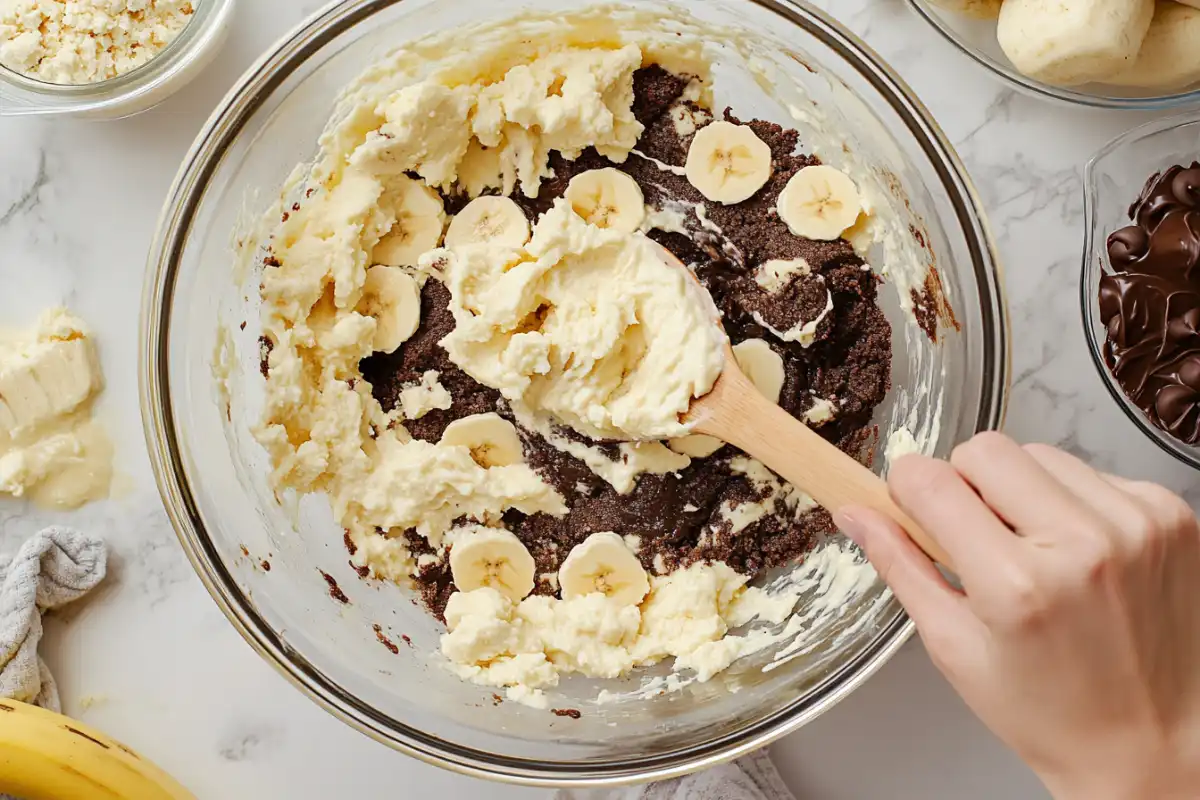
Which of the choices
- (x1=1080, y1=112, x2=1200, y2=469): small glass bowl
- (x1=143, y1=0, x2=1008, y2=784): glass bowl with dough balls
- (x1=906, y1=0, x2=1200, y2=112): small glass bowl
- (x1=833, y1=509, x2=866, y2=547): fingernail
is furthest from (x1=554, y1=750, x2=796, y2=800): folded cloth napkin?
(x1=906, y1=0, x2=1200, y2=112): small glass bowl

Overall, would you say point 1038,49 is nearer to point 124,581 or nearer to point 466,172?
point 466,172

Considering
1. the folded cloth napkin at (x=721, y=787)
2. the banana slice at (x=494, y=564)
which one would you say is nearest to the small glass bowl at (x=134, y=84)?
the banana slice at (x=494, y=564)

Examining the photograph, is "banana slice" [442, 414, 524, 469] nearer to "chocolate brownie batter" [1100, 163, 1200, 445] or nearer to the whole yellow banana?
the whole yellow banana

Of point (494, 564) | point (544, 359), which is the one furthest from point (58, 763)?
point (544, 359)

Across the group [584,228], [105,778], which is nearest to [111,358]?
[105,778]

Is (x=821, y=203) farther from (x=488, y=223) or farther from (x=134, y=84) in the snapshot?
(x=134, y=84)

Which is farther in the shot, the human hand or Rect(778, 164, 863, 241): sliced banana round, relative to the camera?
Rect(778, 164, 863, 241): sliced banana round
